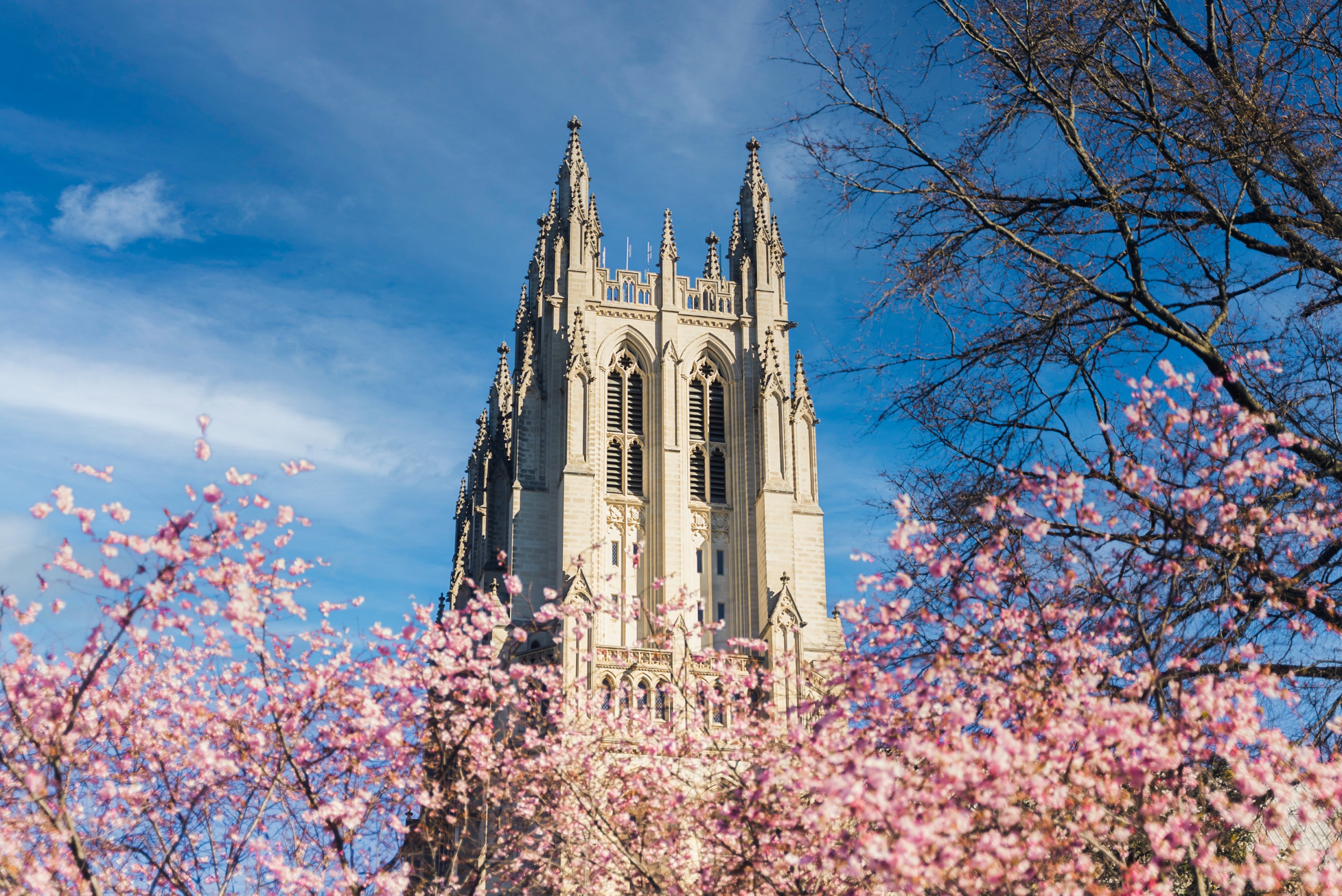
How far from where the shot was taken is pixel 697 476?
4412 cm

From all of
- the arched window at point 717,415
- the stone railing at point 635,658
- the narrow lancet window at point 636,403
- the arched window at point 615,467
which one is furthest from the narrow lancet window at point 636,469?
the stone railing at point 635,658

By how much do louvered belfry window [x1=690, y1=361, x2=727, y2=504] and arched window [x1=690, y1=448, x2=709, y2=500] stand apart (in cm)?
2

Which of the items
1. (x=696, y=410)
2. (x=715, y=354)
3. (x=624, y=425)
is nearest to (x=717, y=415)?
(x=696, y=410)

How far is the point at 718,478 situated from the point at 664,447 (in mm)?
2257

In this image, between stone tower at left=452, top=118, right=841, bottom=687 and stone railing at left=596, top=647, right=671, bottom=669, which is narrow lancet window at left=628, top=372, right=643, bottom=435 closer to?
stone tower at left=452, top=118, right=841, bottom=687

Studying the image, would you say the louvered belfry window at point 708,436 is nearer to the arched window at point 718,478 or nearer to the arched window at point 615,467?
the arched window at point 718,478

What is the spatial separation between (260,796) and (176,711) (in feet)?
6.47

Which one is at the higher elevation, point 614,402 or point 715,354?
point 715,354

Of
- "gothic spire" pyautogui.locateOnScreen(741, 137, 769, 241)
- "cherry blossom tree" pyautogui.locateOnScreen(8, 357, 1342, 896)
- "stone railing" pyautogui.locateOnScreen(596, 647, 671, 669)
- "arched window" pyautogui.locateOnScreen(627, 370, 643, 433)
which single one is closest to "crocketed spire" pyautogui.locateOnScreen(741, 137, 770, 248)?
"gothic spire" pyautogui.locateOnScreen(741, 137, 769, 241)

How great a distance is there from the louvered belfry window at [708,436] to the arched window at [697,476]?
0.02m

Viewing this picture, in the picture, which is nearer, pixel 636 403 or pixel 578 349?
pixel 578 349

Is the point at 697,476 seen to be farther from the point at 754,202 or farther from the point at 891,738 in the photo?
the point at 891,738

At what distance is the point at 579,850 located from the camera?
59.9 ft

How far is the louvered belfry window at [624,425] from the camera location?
43.4 metres
